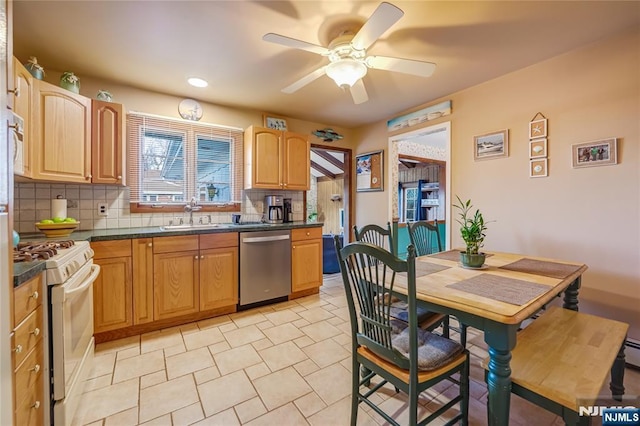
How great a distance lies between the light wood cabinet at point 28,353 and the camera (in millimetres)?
1041

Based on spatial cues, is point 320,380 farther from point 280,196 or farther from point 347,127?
point 347,127

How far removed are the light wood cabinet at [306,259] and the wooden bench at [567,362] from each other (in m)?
2.26

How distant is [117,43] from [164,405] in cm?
257

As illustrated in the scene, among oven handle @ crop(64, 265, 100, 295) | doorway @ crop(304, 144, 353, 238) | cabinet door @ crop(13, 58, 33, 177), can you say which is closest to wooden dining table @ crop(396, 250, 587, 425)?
oven handle @ crop(64, 265, 100, 295)

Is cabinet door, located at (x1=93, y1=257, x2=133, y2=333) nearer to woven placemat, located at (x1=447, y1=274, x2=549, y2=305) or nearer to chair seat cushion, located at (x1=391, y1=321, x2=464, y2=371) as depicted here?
chair seat cushion, located at (x1=391, y1=321, x2=464, y2=371)

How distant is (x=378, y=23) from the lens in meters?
1.43

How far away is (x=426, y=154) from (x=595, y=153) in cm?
333

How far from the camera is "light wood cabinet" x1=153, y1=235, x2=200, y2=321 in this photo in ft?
7.98

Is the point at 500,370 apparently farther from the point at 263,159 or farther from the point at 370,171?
the point at 370,171

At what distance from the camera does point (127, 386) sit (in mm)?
1730

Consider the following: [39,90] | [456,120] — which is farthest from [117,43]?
[456,120]

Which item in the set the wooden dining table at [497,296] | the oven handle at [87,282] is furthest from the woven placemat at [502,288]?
the oven handle at [87,282]

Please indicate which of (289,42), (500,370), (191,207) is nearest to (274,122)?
(191,207)

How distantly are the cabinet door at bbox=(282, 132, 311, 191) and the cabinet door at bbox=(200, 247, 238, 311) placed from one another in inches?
46.8
